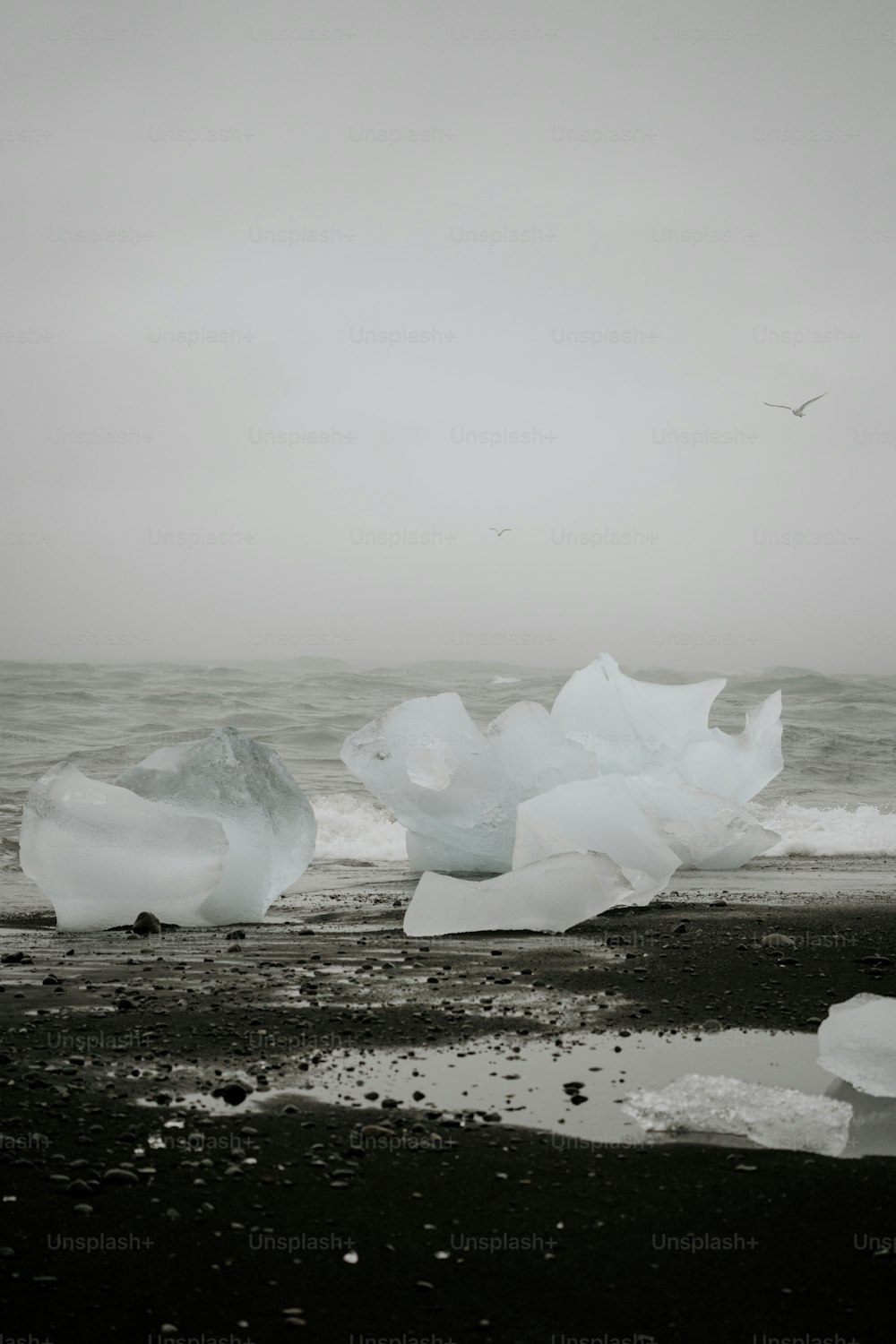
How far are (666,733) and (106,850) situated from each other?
624 centimetres

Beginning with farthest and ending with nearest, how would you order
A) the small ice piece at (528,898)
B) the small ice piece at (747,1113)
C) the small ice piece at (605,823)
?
1. the small ice piece at (605,823)
2. the small ice piece at (528,898)
3. the small ice piece at (747,1113)

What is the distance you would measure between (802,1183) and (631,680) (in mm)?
9133

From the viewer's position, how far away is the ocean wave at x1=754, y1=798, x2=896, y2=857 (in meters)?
12.9

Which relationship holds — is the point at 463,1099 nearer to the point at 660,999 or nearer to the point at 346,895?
the point at 660,999

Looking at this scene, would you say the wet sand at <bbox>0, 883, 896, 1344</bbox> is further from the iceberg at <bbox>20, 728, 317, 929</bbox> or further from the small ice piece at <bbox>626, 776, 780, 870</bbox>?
the small ice piece at <bbox>626, 776, 780, 870</bbox>

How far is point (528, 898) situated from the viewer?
7.60 metres

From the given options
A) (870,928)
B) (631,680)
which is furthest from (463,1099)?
(631,680)

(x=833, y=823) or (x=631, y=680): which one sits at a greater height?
(x=631, y=680)

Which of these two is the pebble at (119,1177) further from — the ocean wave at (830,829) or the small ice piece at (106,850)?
the ocean wave at (830,829)

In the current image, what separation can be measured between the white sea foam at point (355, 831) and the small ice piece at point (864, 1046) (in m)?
8.52

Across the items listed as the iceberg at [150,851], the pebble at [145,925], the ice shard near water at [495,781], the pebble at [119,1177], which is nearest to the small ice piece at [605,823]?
the ice shard near water at [495,781]

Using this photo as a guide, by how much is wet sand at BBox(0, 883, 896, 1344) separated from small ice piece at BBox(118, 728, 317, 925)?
8.67 ft

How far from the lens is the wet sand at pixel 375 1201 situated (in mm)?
2867

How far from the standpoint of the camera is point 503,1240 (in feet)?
10.6
